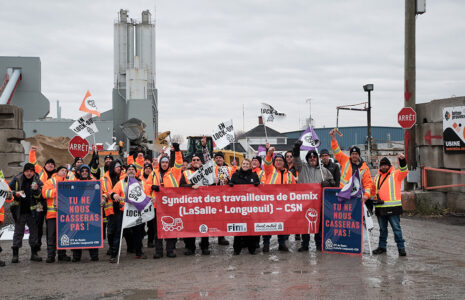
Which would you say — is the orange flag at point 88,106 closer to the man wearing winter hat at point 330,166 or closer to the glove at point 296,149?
the glove at point 296,149

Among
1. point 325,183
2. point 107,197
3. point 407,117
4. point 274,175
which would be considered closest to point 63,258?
point 107,197

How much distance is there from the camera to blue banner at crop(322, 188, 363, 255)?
9.12 meters

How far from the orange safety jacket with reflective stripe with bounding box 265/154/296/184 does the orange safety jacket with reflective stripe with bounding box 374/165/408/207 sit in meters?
1.76

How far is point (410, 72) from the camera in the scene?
1603 centimetres

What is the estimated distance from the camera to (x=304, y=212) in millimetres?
9781

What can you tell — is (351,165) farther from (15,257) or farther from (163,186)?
(15,257)

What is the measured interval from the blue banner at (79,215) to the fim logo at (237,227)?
7.76 feet

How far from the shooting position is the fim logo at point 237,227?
9.72 m

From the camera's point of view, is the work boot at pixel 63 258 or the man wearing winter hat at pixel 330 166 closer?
the work boot at pixel 63 258

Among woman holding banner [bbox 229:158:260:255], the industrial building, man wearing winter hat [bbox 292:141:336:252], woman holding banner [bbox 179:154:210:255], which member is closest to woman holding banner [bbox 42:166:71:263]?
woman holding banner [bbox 179:154:210:255]

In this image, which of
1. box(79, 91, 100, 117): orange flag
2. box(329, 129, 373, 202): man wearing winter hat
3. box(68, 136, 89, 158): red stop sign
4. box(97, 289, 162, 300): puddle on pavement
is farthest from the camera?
box(68, 136, 89, 158): red stop sign

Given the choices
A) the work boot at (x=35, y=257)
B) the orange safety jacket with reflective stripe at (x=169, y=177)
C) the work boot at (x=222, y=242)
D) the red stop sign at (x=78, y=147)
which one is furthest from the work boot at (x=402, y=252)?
the red stop sign at (x=78, y=147)

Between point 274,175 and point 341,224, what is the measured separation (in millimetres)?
1690

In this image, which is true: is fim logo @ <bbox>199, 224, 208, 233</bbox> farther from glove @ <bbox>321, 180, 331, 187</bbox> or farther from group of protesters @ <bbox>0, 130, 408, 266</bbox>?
glove @ <bbox>321, 180, 331, 187</bbox>
